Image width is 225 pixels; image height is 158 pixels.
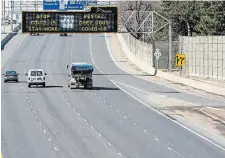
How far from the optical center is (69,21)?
5900 centimetres

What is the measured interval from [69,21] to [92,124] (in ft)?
86.9

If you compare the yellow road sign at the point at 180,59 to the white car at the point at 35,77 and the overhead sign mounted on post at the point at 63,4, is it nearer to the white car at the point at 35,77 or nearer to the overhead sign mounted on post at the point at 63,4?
the overhead sign mounted on post at the point at 63,4

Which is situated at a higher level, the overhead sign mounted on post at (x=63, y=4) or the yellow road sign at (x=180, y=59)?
the overhead sign mounted on post at (x=63, y=4)

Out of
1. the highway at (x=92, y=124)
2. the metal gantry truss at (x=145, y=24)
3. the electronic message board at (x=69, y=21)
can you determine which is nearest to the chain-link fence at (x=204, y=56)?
the metal gantry truss at (x=145, y=24)

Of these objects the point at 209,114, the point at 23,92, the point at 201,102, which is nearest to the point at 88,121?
the point at 209,114

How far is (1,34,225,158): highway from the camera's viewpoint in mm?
24641

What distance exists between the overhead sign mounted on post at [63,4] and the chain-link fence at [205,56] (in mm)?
12504

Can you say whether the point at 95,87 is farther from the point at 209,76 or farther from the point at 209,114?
the point at 209,114

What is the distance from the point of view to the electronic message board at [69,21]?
57.6m

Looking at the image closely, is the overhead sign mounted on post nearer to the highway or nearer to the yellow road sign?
the highway

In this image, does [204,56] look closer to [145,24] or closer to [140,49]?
[140,49]

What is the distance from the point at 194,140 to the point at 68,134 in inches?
231

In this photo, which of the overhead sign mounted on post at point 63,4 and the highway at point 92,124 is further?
the overhead sign mounted on post at point 63,4

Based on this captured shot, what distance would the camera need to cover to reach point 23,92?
55.6 meters
